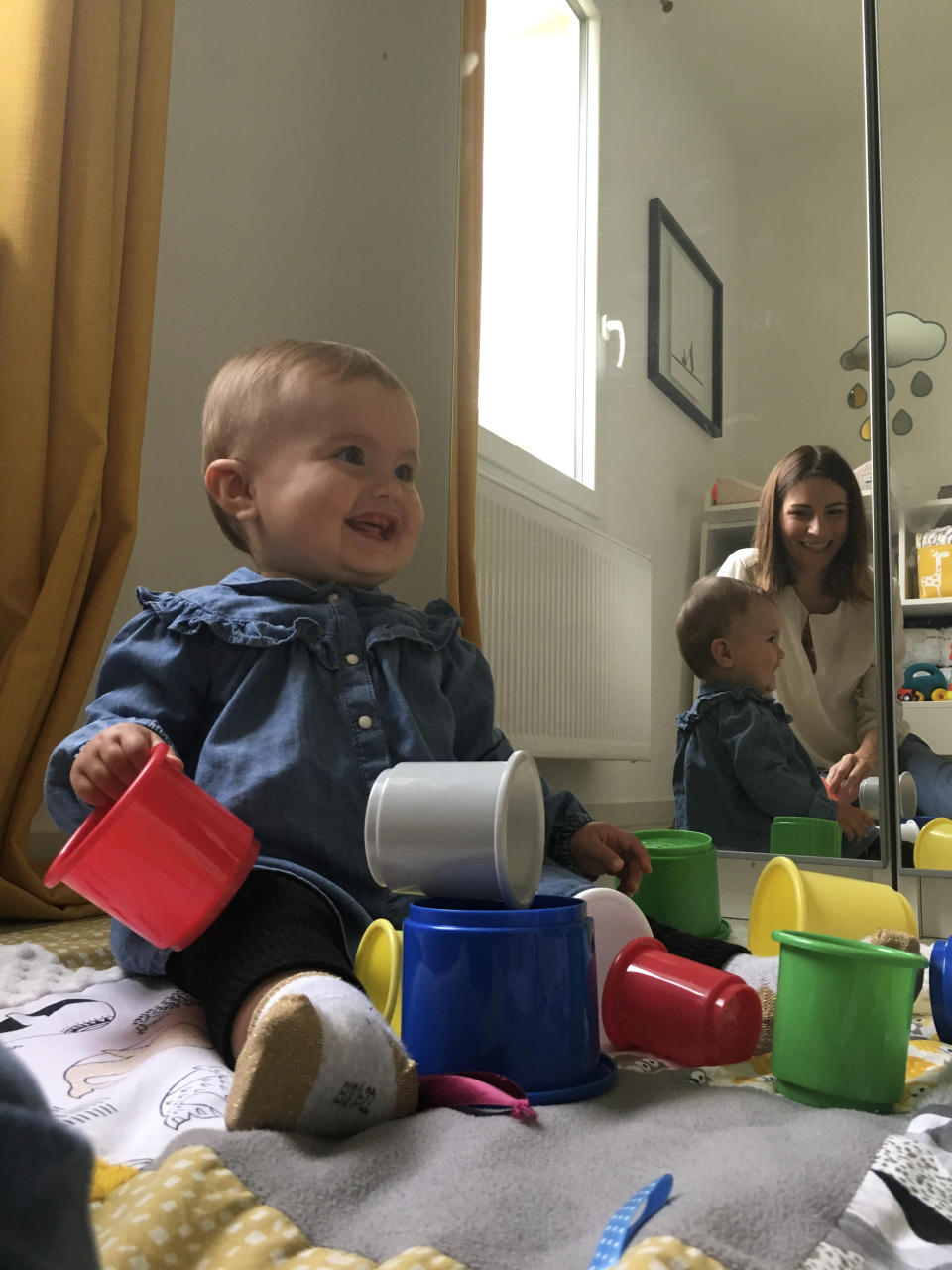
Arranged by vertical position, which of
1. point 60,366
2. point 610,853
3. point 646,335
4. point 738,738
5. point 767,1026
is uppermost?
point 646,335

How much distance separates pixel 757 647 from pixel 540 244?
1.01 m

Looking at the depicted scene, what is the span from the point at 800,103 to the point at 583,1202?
175cm

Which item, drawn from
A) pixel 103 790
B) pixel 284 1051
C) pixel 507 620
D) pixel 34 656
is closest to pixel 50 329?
pixel 34 656

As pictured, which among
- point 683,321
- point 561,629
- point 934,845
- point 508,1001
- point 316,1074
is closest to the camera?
point 316,1074

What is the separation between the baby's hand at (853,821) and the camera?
1.57 m

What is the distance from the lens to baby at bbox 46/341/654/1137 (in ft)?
2.71

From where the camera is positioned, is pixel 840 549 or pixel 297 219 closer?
pixel 840 549

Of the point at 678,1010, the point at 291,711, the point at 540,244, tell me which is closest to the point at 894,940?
the point at 678,1010

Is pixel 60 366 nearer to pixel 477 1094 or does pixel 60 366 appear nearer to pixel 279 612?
pixel 279 612

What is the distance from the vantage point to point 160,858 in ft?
2.48

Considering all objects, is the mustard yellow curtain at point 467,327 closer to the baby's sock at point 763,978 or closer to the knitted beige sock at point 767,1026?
the baby's sock at point 763,978

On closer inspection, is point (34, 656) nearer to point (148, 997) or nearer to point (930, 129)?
point (148, 997)

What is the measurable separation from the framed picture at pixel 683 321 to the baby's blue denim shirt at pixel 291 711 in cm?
88

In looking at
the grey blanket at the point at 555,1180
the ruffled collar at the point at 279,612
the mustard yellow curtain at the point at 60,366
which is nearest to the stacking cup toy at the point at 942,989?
the grey blanket at the point at 555,1180
